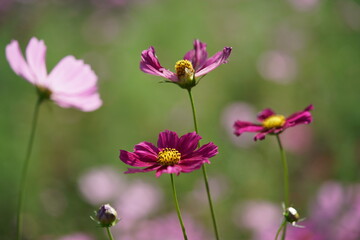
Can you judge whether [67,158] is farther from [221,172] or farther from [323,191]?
[323,191]

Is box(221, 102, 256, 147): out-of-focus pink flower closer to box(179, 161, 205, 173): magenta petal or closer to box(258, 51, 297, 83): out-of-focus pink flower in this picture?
box(258, 51, 297, 83): out-of-focus pink flower

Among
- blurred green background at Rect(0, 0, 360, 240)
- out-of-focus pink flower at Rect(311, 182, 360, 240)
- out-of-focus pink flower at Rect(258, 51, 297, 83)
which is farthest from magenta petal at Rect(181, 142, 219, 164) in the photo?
out-of-focus pink flower at Rect(258, 51, 297, 83)

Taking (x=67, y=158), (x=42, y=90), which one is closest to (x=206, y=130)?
(x=67, y=158)

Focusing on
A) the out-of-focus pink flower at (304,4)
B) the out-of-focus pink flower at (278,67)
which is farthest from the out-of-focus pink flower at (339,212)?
the out-of-focus pink flower at (304,4)

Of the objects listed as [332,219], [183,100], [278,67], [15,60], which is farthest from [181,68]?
[183,100]

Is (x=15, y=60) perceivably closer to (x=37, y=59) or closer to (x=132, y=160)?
(x=37, y=59)

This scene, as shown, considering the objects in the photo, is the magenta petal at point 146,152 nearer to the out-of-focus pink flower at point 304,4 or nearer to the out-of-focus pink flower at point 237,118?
the out-of-focus pink flower at point 237,118
